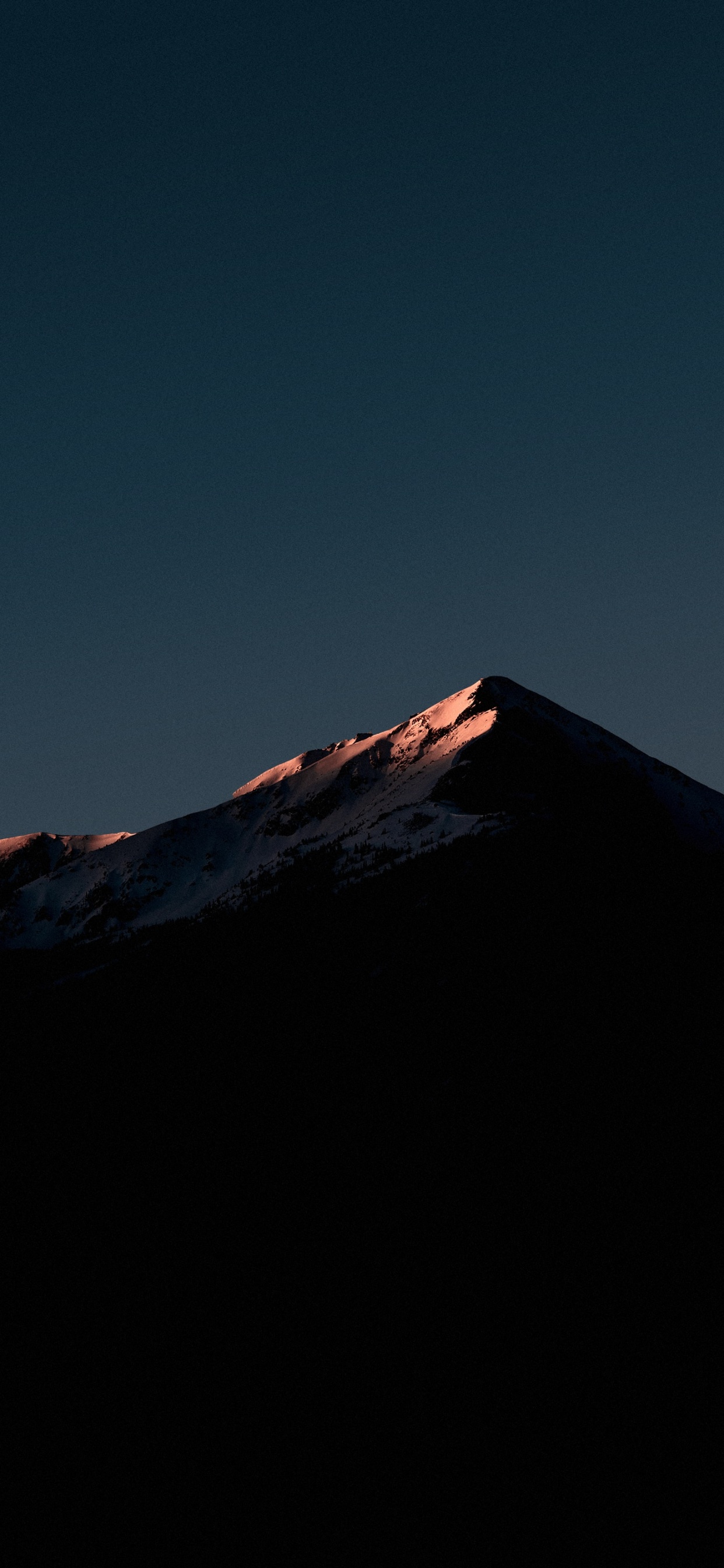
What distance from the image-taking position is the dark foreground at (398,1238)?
36.9 meters

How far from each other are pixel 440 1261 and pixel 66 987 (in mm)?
75930

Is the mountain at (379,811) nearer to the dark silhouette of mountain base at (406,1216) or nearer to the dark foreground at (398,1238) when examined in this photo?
the dark silhouette of mountain base at (406,1216)

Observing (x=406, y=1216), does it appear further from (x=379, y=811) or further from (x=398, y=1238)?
(x=379, y=811)

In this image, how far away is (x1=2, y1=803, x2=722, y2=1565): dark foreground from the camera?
36.9m

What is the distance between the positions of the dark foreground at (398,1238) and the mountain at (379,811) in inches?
1047

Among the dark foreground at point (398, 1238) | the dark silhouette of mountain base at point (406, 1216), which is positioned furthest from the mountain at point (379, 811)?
the dark foreground at point (398, 1238)

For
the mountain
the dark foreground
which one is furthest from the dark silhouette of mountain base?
the mountain

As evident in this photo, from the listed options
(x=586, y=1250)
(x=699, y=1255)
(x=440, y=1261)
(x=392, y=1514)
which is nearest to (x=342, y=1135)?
(x=440, y=1261)

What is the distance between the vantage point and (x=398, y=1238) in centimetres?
5062

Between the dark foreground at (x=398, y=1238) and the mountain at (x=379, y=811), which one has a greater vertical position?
the mountain at (x=379, y=811)

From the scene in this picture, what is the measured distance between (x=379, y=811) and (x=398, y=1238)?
271 ft

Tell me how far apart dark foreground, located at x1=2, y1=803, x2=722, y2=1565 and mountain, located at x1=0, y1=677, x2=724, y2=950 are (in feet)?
87.3

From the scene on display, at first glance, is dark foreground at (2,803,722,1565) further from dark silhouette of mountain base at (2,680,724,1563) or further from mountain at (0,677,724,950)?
mountain at (0,677,724,950)

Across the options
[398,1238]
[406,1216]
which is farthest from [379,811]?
[398,1238]
